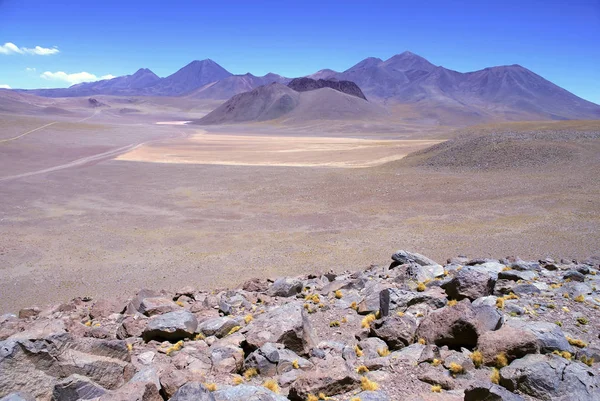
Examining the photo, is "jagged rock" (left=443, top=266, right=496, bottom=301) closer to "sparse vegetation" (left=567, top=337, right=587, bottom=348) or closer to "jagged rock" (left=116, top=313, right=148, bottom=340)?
"sparse vegetation" (left=567, top=337, right=587, bottom=348)

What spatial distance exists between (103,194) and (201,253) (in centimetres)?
1312

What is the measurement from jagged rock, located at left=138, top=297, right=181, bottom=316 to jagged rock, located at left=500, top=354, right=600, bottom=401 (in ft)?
19.7

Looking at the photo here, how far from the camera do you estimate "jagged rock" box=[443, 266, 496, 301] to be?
7.61 meters

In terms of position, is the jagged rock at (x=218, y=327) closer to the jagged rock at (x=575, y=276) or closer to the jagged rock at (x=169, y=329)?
the jagged rock at (x=169, y=329)

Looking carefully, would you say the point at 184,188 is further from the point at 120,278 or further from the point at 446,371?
the point at 446,371

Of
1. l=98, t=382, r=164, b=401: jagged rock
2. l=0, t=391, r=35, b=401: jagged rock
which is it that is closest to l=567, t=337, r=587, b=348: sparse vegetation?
l=98, t=382, r=164, b=401: jagged rock

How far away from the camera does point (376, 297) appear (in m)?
8.09

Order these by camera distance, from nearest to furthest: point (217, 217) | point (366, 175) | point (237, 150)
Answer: point (217, 217) → point (366, 175) → point (237, 150)

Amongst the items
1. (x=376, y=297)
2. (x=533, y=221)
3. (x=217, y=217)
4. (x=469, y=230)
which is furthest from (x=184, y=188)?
(x=376, y=297)

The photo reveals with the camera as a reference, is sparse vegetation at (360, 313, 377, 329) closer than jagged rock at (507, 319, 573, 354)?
No

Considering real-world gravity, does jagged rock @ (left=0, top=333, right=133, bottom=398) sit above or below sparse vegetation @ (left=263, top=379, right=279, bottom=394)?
above

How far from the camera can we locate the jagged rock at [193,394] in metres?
4.20

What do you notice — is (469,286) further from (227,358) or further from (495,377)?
(227,358)

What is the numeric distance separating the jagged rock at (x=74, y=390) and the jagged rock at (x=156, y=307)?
→ 12.0 ft
